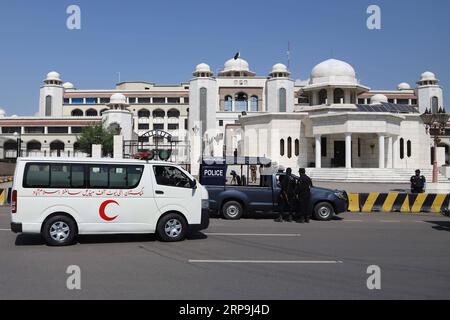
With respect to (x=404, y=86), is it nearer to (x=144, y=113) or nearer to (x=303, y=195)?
(x=144, y=113)

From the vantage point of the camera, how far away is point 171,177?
10234 millimetres

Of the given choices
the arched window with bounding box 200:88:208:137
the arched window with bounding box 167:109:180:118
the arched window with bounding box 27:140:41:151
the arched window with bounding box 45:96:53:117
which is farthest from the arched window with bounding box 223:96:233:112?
the arched window with bounding box 45:96:53:117

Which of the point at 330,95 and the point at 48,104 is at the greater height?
the point at 48,104

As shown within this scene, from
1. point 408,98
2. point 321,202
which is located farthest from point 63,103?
point 321,202

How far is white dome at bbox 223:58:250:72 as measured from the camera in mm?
80938

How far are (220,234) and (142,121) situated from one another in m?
74.6

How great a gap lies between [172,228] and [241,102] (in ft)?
225

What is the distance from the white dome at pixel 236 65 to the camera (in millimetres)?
80938

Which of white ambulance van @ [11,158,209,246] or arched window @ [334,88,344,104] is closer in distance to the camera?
white ambulance van @ [11,158,209,246]

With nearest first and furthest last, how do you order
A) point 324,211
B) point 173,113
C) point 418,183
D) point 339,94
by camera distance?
point 324,211 < point 418,183 < point 339,94 < point 173,113

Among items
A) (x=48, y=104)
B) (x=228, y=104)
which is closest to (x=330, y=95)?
(x=228, y=104)

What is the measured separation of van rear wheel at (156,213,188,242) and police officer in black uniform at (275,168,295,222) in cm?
498

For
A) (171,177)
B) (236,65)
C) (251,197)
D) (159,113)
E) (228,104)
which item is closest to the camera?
(171,177)

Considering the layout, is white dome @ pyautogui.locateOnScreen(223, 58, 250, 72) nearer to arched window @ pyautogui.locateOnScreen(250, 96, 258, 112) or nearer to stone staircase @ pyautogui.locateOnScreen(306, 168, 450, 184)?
arched window @ pyautogui.locateOnScreen(250, 96, 258, 112)
